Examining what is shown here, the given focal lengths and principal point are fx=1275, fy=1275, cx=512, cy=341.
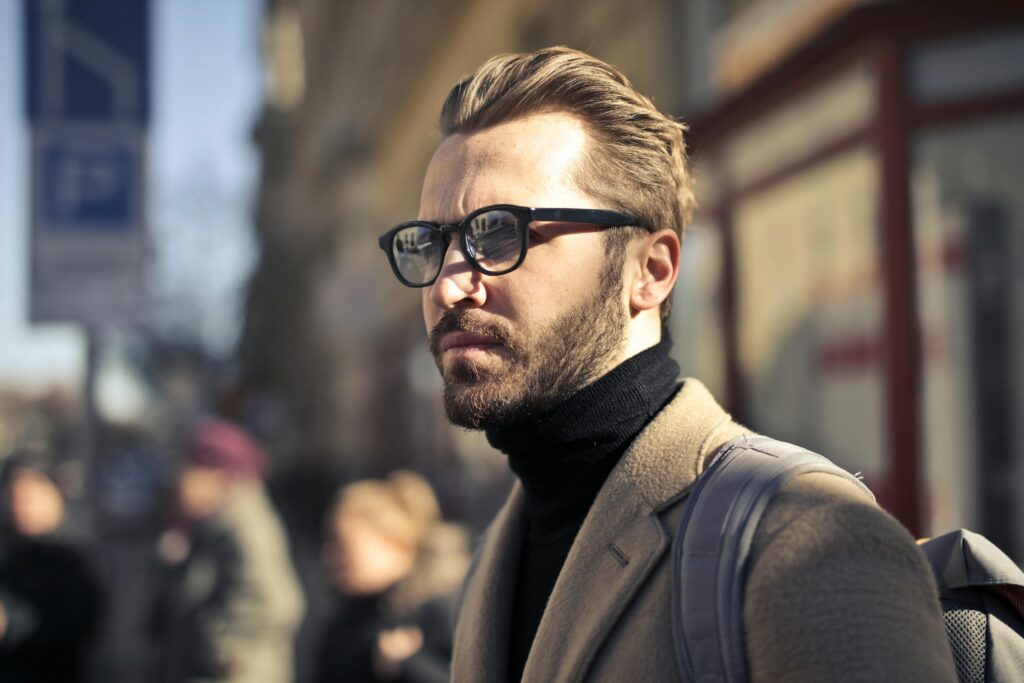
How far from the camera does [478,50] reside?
1661 centimetres

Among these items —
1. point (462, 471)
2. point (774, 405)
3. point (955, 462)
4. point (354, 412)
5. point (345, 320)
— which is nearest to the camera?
point (955, 462)

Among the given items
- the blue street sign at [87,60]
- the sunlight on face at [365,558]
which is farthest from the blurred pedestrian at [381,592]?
the blue street sign at [87,60]

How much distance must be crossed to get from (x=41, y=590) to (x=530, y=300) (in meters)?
4.64

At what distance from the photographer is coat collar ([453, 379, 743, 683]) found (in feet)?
5.69

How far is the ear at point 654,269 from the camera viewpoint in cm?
207

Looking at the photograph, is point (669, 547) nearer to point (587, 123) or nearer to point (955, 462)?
point (587, 123)

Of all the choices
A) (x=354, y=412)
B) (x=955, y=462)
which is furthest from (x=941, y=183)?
(x=354, y=412)

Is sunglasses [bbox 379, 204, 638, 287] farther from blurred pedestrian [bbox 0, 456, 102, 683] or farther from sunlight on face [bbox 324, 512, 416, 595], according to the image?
blurred pedestrian [bbox 0, 456, 102, 683]

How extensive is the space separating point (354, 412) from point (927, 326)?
31.5 metres

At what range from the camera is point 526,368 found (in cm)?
198

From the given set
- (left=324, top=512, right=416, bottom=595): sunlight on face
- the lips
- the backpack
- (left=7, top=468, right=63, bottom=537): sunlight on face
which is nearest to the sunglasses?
the lips

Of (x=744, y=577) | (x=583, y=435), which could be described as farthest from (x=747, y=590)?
(x=583, y=435)

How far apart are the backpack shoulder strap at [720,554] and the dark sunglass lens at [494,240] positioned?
503 mm

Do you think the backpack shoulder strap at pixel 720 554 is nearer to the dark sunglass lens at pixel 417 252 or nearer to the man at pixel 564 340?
the man at pixel 564 340
